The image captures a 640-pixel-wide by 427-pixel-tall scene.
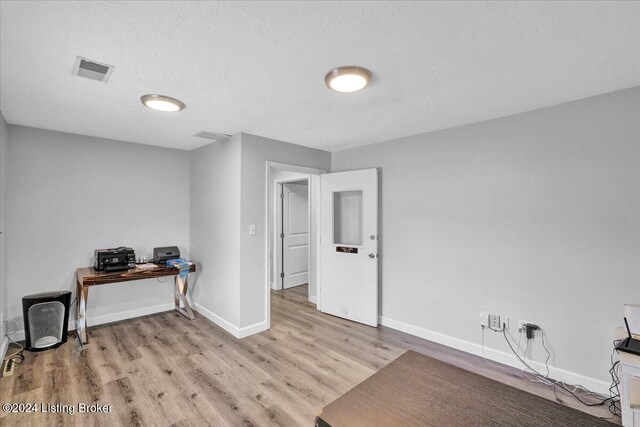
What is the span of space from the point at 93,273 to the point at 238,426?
8.20ft

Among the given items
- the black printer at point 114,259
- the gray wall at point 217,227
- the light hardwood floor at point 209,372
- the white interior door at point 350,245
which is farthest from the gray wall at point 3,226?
the white interior door at point 350,245

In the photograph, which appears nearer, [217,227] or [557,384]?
[557,384]

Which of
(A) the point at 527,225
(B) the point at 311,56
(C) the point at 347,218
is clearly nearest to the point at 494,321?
(A) the point at 527,225

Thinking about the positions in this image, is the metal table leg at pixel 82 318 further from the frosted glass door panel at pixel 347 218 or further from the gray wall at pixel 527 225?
the gray wall at pixel 527 225

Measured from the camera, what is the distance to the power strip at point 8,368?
2.48m

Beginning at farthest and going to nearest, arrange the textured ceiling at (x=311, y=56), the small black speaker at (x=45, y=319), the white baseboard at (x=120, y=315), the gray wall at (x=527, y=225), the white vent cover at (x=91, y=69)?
the white baseboard at (x=120, y=315)
the small black speaker at (x=45, y=319)
the gray wall at (x=527, y=225)
the white vent cover at (x=91, y=69)
the textured ceiling at (x=311, y=56)

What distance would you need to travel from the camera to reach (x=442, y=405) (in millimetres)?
1000

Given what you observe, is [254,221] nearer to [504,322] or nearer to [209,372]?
[209,372]

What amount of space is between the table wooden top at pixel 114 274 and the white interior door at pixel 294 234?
215 cm

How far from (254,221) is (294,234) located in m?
2.16

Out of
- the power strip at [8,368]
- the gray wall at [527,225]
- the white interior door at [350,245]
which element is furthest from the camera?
the white interior door at [350,245]

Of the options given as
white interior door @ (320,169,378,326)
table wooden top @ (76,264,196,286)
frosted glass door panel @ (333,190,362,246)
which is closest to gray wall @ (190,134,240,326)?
table wooden top @ (76,264,196,286)

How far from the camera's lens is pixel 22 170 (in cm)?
315

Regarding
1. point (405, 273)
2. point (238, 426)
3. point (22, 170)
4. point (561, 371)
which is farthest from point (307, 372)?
point (22, 170)
